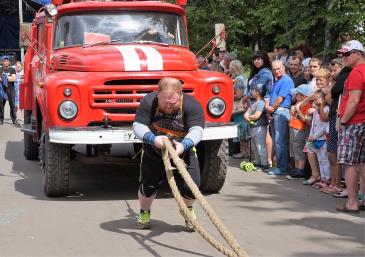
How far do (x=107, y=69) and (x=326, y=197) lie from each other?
3.08 metres

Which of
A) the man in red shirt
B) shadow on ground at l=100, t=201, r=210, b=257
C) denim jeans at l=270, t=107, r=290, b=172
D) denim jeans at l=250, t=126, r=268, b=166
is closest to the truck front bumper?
shadow on ground at l=100, t=201, r=210, b=257

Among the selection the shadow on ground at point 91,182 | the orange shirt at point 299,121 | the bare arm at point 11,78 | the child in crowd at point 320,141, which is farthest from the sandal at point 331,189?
the bare arm at point 11,78

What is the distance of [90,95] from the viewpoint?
8.15 meters

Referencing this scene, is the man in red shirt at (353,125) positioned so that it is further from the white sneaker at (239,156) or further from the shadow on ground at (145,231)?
the white sneaker at (239,156)

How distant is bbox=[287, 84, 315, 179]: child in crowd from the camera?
32.4 ft

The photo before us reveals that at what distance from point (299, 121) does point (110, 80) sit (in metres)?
3.07

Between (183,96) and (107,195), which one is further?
(107,195)

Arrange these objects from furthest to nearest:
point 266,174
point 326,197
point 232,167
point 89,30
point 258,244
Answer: point 232,167 → point 266,174 → point 89,30 → point 326,197 → point 258,244

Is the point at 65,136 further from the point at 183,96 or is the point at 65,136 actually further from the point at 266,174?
the point at 266,174

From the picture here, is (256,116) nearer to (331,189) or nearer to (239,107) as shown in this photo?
(239,107)

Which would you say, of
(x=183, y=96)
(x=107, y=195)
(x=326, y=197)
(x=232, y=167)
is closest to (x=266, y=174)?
(x=232, y=167)

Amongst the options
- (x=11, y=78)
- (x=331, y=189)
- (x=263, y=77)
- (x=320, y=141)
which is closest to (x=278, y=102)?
(x=263, y=77)

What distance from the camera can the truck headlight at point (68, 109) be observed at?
8.12 metres

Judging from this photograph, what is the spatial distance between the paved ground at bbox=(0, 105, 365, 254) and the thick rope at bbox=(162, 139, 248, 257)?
557 millimetres
